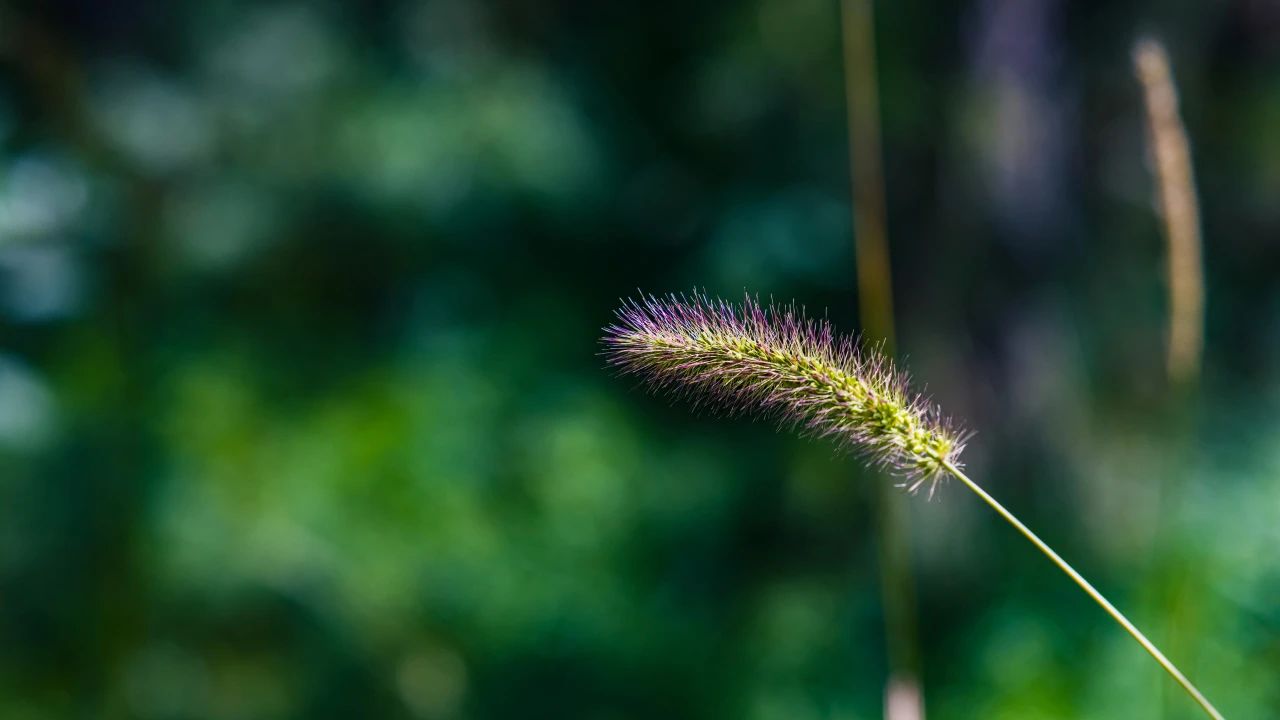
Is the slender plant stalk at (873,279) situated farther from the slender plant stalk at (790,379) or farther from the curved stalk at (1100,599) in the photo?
the curved stalk at (1100,599)

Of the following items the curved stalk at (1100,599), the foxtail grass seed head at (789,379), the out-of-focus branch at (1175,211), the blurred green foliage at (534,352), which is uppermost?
the blurred green foliage at (534,352)

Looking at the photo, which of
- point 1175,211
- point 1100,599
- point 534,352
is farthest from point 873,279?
point 534,352

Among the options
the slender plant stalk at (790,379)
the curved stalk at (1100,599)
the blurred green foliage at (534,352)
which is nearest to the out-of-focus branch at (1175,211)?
the slender plant stalk at (790,379)

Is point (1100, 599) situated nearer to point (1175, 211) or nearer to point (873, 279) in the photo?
point (1175, 211)

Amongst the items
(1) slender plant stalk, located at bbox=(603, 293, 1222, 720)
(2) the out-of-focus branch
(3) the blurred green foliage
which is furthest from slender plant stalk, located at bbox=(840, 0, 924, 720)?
(3) the blurred green foliage

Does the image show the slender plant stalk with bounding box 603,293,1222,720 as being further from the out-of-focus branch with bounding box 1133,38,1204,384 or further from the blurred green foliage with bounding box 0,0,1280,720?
the blurred green foliage with bounding box 0,0,1280,720

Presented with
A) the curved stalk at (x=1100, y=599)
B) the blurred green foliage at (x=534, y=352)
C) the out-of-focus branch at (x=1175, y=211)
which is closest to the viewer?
the curved stalk at (x=1100, y=599)
